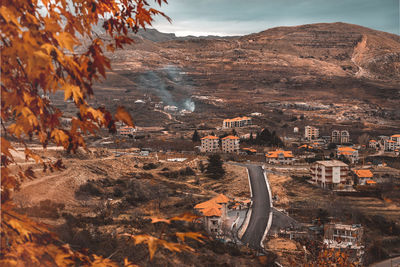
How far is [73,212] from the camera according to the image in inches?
659

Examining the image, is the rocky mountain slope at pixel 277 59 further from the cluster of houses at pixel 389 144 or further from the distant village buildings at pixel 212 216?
the distant village buildings at pixel 212 216

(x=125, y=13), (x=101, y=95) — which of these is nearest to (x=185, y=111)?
(x=101, y=95)

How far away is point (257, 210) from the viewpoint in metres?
23.1

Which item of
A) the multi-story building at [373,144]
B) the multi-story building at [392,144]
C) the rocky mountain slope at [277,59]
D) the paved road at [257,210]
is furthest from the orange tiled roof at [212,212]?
the rocky mountain slope at [277,59]

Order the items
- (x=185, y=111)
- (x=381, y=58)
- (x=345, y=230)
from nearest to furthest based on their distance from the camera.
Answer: (x=345, y=230), (x=185, y=111), (x=381, y=58)

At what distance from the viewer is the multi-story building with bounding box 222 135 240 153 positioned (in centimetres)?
4562

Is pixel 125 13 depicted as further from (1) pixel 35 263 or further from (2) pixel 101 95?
(2) pixel 101 95

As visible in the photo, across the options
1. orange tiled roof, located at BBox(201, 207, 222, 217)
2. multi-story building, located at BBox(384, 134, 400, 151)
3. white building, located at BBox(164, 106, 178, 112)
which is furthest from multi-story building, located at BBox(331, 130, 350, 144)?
orange tiled roof, located at BBox(201, 207, 222, 217)

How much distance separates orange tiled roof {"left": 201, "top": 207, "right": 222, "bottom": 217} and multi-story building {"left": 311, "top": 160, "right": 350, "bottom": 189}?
16.2m

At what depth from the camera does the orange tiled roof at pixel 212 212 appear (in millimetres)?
18250

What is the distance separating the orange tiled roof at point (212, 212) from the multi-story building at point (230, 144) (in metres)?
26.9

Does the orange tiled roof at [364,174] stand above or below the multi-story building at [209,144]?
below

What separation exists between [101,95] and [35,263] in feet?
293

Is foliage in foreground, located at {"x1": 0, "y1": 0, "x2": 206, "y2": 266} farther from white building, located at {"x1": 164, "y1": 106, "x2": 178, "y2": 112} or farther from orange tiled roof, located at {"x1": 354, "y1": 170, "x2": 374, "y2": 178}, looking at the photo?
white building, located at {"x1": 164, "y1": 106, "x2": 178, "y2": 112}
